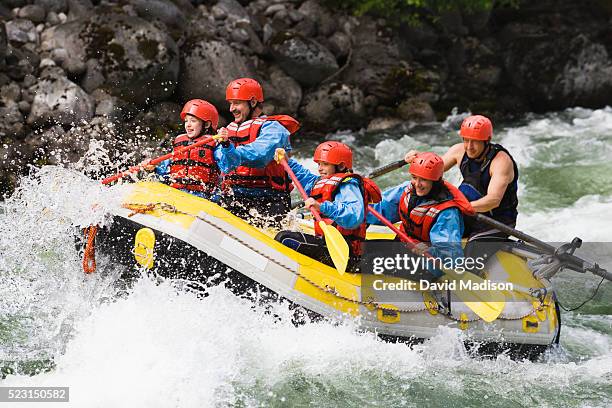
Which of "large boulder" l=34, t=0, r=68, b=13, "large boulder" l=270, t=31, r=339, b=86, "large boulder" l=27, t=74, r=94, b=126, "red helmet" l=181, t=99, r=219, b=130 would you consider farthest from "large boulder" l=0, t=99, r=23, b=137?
"red helmet" l=181, t=99, r=219, b=130

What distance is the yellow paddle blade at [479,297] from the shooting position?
556 centimetres

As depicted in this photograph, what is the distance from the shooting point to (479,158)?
6.18 m

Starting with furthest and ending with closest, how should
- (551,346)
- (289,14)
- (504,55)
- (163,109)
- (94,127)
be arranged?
(504,55) < (289,14) < (163,109) < (94,127) < (551,346)

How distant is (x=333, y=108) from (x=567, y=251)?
262 inches

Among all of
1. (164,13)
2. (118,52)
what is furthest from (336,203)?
(164,13)

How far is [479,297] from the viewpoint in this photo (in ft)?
18.4

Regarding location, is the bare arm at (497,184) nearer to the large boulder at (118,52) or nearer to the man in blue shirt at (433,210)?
the man in blue shirt at (433,210)

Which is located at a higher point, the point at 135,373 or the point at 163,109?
the point at 163,109

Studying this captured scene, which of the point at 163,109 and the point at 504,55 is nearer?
the point at 163,109

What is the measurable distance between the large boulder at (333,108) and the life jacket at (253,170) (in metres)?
5.92

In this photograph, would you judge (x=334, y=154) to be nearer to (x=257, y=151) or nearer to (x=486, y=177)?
(x=257, y=151)

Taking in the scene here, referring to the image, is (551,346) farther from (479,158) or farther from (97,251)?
(97,251)

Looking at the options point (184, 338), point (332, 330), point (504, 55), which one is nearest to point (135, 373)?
point (184, 338)

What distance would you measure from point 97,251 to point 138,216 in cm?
44
